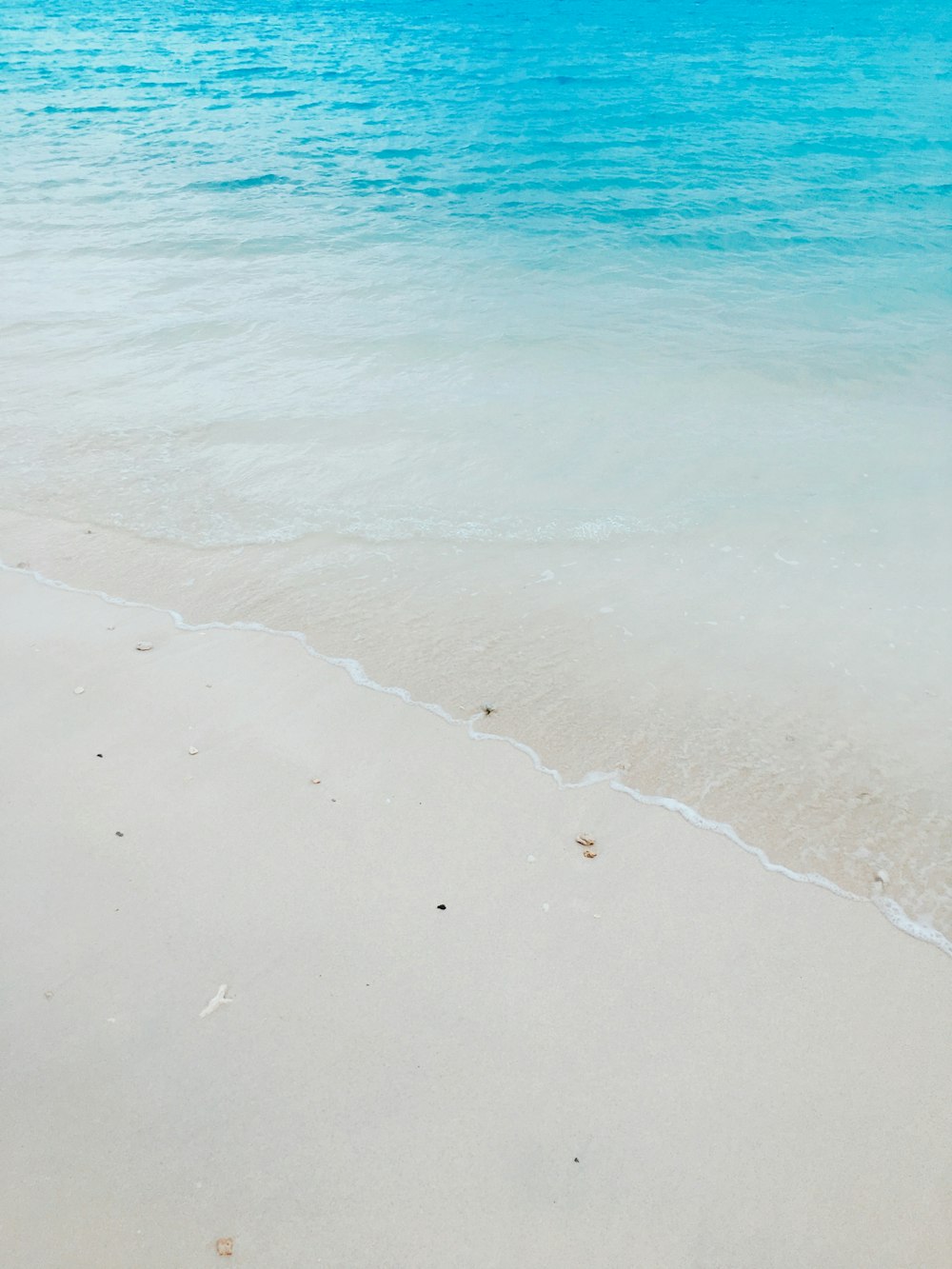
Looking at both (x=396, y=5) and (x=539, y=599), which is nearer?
(x=539, y=599)

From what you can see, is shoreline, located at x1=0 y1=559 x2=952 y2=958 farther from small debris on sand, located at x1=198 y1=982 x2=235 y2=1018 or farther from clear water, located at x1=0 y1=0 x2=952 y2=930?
small debris on sand, located at x1=198 y1=982 x2=235 y2=1018

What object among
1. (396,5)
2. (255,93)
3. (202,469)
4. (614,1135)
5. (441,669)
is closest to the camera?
(614,1135)

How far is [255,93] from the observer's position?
1385 centimetres

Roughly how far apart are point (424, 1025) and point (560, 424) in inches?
137

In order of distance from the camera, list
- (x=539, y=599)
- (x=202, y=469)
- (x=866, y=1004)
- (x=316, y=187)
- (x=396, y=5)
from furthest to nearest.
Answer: (x=396, y=5), (x=316, y=187), (x=202, y=469), (x=539, y=599), (x=866, y=1004)

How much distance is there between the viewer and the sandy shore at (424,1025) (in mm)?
1698

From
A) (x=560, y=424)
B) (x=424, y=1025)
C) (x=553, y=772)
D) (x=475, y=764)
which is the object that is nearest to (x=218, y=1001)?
(x=424, y=1025)

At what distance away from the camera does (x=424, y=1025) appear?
6.56 ft

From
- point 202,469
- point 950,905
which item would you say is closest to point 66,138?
point 202,469

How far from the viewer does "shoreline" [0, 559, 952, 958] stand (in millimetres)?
2295

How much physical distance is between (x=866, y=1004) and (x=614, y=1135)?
71 centimetres

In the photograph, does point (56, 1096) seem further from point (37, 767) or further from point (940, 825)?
point (940, 825)

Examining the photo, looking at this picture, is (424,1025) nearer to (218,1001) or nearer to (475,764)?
(218,1001)

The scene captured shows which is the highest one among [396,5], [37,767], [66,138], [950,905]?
[396,5]
